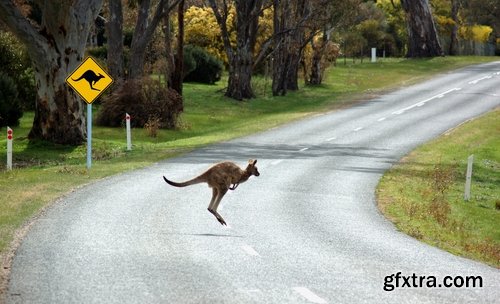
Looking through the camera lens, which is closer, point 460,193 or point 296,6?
point 460,193

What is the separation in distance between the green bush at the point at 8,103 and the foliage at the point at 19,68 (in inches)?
142

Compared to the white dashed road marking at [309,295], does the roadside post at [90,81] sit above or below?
above

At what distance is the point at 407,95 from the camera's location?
5678 centimetres

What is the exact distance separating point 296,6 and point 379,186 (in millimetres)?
35421

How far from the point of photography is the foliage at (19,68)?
44.6 m

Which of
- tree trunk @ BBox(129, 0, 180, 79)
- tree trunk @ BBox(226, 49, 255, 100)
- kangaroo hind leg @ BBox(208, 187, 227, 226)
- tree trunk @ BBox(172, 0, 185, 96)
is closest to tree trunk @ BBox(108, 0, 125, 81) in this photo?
tree trunk @ BBox(129, 0, 180, 79)

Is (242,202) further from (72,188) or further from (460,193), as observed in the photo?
(460,193)

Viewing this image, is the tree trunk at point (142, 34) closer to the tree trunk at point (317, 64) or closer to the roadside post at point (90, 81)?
the roadside post at point (90, 81)

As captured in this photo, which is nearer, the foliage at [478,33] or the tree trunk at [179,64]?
the tree trunk at [179,64]

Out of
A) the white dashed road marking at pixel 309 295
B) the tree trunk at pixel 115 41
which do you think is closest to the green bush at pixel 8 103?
the tree trunk at pixel 115 41

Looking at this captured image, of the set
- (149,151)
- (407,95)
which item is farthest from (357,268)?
(407,95)

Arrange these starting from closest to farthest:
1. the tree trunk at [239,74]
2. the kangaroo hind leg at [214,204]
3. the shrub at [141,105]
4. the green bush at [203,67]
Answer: the kangaroo hind leg at [214,204], the shrub at [141,105], the tree trunk at [239,74], the green bush at [203,67]

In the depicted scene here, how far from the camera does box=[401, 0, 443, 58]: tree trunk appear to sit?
7950 centimetres

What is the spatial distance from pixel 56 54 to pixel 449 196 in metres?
14.3
